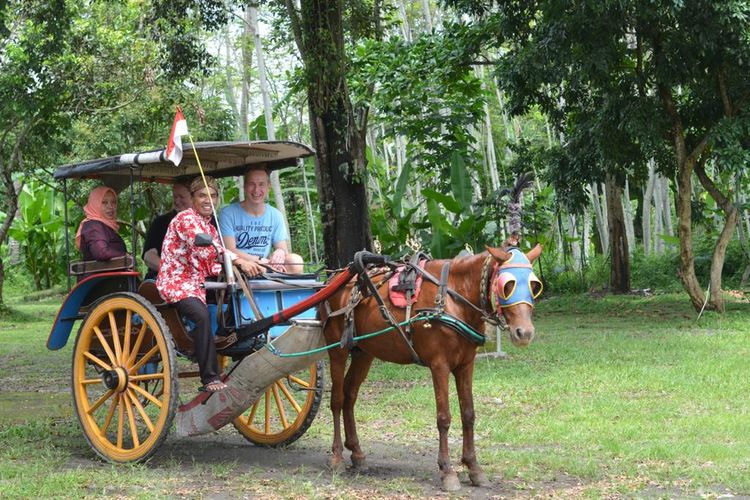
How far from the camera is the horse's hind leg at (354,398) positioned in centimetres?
656

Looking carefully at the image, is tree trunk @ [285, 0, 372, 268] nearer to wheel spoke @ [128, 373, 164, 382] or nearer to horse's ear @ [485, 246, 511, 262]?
wheel spoke @ [128, 373, 164, 382]

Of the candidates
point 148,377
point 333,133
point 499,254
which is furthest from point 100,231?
point 333,133

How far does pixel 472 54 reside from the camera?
17.0 metres

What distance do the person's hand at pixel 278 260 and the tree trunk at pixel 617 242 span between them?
556 inches

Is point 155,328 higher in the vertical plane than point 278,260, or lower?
lower

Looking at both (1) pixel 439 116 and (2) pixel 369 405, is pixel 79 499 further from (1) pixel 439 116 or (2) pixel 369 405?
(1) pixel 439 116

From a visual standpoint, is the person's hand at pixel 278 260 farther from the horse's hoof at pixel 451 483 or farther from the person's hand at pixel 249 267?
the horse's hoof at pixel 451 483

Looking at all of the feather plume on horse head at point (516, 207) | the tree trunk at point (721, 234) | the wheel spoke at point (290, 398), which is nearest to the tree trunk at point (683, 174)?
the tree trunk at point (721, 234)

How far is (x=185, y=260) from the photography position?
6781mm

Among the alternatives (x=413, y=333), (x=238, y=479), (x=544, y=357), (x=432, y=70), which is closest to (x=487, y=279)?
(x=413, y=333)

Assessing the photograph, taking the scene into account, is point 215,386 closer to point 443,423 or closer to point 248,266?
point 248,266

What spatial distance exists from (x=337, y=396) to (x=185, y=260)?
55.6 inches

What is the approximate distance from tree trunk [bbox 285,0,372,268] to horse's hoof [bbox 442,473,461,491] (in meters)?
7.71

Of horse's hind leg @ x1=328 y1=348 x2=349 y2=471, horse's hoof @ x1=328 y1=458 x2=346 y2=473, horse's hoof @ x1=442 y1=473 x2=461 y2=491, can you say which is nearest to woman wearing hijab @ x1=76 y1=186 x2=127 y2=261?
horse's hind leg @ x1=328 y1=348 x2=349 y2=471
